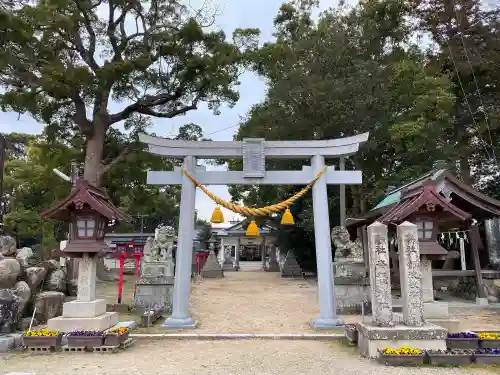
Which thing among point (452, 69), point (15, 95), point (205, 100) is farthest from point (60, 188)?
point (452, 69)

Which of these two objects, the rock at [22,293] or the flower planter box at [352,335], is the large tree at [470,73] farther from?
the rock at [22,293]

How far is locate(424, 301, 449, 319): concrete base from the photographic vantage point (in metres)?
7.34

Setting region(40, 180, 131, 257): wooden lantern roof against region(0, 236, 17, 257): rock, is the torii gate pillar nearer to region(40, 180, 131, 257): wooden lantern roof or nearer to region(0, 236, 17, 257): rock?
region(40, 180, 131, 257): wooden lantern roof

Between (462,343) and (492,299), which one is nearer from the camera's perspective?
(462,343)

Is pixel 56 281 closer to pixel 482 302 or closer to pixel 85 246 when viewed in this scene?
pixel 85 246

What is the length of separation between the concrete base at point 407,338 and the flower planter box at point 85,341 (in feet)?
15.8

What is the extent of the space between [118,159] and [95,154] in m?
1.19

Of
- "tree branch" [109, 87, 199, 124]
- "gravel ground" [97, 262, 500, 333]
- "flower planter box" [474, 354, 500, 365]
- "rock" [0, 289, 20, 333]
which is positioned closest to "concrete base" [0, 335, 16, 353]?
"rock" [0, 289, 20, 333]

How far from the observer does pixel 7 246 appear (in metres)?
8.50

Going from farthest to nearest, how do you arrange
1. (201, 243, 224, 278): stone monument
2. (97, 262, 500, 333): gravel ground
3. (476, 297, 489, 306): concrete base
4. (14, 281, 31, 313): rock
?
(201, 243, 224, 278): stone monument < (476, 297, 489, 306): concrete base < (97, 262, 500, 333): gravel ground < (14, 281, 31, 313): rock

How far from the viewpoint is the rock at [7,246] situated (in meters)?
8.41

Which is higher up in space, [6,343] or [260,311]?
[6,343]

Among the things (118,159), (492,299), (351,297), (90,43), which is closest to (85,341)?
(351,297)

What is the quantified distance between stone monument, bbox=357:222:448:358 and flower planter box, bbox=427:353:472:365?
34 cm
